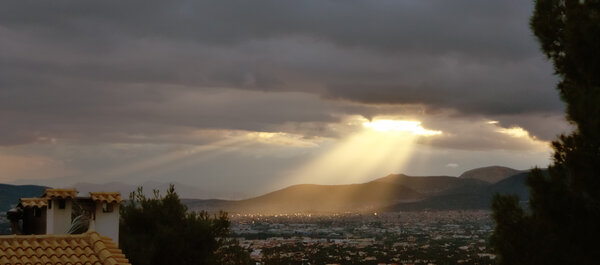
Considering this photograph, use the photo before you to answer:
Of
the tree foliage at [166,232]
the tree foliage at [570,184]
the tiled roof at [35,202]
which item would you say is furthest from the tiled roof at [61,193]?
the tree foliage at [570,184]

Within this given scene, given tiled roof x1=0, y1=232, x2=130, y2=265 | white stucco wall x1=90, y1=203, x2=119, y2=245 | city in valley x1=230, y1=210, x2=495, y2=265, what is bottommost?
city in valley x1=230, y1=210, x2=495, y2=265

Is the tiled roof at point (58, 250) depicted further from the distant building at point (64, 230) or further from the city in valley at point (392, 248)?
the city in valley at point (392, 248)

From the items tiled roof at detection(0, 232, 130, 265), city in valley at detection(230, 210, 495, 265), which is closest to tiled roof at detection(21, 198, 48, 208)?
tiled roof at detection(0, 232, 130, 265)

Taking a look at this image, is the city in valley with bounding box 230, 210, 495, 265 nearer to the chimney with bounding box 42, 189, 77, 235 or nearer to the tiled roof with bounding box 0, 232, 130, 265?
the chimney with bounding box 42, 189, 77, 235

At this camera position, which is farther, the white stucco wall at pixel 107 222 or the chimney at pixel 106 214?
the white stucco wall at pixel 107 222

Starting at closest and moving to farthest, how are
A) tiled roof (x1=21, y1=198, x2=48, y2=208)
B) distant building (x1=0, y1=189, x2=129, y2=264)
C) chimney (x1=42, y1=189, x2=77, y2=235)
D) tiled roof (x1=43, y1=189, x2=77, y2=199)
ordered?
1. distant building (x1=0, y1=189, x2=129, y2=264)
2. tiled roof (x1=43, y1=189, x2=77, y2=199)
3. chimney (x1=42, y1=189, x2=77, y2=235)
4. tiled roof (x1=21, y1=198, x2=48, y2=208)

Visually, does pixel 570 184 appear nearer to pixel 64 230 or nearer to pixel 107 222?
pixel 107 222

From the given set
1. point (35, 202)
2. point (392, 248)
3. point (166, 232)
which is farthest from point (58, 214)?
point (392, 248)

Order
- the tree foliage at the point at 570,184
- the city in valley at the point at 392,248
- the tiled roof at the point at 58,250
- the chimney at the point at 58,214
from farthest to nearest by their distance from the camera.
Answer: the city in valley at the point at 392,248
the chimney at the point at 58,214
the tiled roof at the point at 58,250
the tree foliage at the point at 570,184
